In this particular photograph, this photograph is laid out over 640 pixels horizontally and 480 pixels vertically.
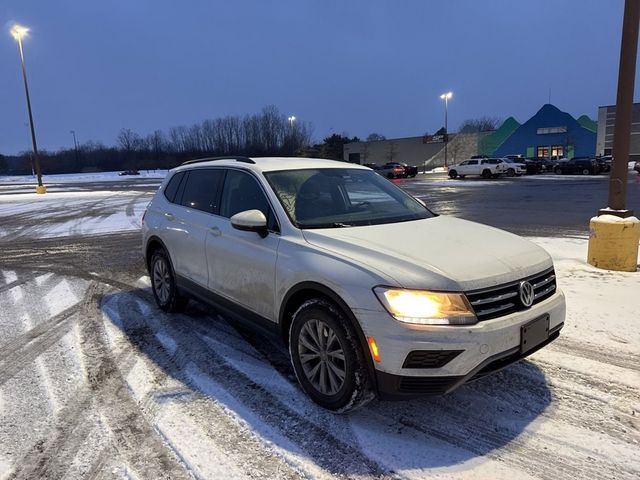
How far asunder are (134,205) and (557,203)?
54.7 ft

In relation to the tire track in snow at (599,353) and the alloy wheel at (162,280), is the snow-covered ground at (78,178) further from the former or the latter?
the tire track in snow at (599,353)

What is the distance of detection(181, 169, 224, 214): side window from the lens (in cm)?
486

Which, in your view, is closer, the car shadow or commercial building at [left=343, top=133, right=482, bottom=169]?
the car shadow

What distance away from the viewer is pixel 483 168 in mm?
41219

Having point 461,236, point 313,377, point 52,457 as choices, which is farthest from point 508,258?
point 52,457

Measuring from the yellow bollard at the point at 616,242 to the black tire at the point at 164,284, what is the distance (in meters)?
5.72

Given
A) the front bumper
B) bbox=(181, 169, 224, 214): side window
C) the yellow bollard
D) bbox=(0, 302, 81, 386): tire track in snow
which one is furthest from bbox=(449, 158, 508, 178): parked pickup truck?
the front bumper

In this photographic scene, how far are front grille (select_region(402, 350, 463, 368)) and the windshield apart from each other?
1.31 m

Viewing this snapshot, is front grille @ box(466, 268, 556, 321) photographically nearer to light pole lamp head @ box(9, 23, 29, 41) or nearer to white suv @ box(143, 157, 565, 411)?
white suv @ box(143, 157, 565, 411)

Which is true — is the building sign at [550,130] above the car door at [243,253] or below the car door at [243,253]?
above

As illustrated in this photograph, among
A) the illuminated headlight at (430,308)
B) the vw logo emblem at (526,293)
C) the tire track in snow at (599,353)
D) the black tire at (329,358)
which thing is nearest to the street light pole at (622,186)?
the tire track in snow at (599,353)

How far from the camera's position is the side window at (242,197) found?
4.11 m

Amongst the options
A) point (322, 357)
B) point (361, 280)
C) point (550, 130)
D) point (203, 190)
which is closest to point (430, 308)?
point (361, 280)

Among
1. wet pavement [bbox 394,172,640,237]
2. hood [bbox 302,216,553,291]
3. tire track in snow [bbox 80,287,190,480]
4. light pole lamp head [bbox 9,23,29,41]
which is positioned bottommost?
wet pavement [bbox 394,172,640,237]
